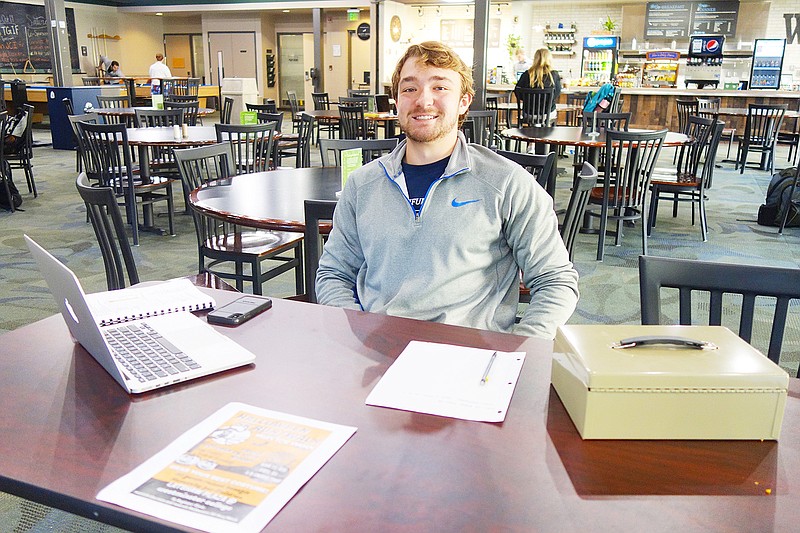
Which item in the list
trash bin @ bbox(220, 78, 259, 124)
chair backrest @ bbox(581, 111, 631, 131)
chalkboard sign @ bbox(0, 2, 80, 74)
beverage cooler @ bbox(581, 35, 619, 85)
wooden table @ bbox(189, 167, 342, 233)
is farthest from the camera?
chalkboard sign @ bbox(0, 2, 80, 74)

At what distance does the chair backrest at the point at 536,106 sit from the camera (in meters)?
7.84

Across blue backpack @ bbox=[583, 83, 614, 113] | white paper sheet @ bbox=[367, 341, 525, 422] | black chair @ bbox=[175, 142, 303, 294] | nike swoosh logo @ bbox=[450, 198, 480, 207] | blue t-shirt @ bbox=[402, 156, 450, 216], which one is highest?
blue backpack @ bbox=[583, 83, 614, 113]

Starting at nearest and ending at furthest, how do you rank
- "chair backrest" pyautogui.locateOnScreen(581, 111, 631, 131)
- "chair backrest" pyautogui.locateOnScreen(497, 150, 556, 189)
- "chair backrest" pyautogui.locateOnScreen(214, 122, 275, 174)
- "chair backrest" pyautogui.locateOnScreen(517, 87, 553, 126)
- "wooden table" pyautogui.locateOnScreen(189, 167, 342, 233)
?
"wooden table" pyautogui.locateOnScreen(189, 167, 342, 233) → "chair backrest" pyautogui.locateOnScreen(497, 150, 556, 189) → "chair backrest" pyautogui.locateOnScreen(214, 122, 275, 174) → "chair backrest" pyautogui.locateOnScreen(581, 111, 631, 131) → "chair backrest" pyautogui.locateOnScreen(517, 87, 553, 126)

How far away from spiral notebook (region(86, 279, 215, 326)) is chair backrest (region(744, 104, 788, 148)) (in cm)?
882

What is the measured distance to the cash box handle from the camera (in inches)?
42.2

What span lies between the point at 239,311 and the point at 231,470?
0.63 metres

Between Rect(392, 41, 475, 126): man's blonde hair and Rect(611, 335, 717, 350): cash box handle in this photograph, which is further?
Rect(392, 41, 475, 126): man's blonde hair

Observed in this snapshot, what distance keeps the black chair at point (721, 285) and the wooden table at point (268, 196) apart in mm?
1314

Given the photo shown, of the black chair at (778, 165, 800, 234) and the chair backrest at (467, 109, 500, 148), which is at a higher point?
the chair backrest at (467, 109, 500, 148)

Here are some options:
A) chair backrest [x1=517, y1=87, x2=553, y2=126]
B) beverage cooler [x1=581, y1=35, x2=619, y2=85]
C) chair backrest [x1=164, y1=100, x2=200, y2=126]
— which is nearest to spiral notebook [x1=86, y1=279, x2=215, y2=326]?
chair backrest [x1=164, y1=100, x2=200, y2=126]

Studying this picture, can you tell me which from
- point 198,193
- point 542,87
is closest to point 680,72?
point 542,87

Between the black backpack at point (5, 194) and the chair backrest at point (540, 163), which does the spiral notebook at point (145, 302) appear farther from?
the black backpack at point (5, 194)

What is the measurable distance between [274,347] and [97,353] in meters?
0.32

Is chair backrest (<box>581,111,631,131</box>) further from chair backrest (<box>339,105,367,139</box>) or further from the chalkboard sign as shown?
the chalkboard sign
